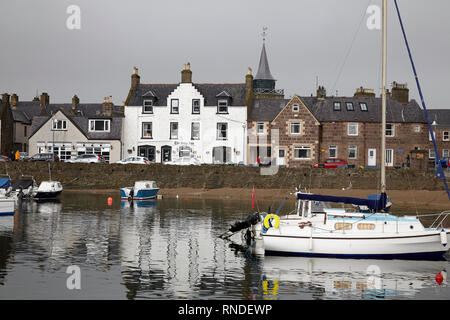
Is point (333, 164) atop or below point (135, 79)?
below

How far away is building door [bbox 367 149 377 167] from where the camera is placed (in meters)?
80.6

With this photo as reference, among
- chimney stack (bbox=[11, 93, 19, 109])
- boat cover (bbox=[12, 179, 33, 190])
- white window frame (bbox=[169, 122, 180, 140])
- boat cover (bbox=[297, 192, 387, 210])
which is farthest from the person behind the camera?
chimney stack (bbox=[11, 93, 19, 109])

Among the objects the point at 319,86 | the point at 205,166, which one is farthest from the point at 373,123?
the point at 205,166

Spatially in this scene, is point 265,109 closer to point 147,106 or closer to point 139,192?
point 147,106

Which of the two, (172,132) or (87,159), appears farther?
(172,132)

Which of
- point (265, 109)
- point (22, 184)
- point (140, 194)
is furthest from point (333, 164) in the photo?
point (22, 184)

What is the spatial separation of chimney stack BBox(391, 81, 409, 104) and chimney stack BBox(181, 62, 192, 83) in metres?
29.5

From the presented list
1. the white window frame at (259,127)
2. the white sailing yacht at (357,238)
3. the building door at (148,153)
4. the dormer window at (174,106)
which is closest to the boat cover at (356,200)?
the white sailing yacht at (357,238)

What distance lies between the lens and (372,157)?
265 feet

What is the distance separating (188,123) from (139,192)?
70.0ft

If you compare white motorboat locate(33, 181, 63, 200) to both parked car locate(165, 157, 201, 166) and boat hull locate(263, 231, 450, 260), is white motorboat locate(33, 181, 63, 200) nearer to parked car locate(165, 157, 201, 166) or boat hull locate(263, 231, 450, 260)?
parked car locate(165, 157, 201, 166)

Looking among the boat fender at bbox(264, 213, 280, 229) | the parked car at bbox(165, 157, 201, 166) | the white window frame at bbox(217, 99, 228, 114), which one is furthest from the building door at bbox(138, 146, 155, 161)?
the boat fender at bbox(264, 213, 280, 229)

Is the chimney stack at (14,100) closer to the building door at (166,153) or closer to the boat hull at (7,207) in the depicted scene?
the building door at (166,153)
